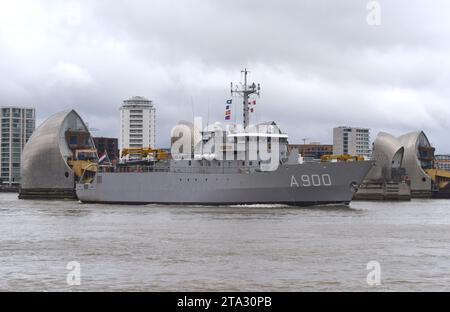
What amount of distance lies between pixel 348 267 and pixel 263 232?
9509mm

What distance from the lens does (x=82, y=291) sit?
1400 cm

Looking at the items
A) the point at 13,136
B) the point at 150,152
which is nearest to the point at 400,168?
the point at 150,152

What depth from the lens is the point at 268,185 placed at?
45.4 m

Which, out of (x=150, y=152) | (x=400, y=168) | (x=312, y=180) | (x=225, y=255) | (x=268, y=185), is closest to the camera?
(x=225, y=255)

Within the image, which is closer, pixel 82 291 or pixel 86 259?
pixel 82 291

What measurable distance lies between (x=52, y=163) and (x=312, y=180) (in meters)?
46.3

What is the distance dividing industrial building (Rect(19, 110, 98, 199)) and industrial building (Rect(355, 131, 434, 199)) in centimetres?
3560

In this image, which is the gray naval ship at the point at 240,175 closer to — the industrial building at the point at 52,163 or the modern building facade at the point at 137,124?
the industrial building at the point at 52,163

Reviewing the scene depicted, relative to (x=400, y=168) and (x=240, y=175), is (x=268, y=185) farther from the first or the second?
(x=400, y=168)

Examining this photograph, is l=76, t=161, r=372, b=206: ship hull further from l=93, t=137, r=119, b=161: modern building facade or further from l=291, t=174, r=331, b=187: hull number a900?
l=93, t=137, r=119, b=161: modern building facade

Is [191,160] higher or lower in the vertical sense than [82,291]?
higher

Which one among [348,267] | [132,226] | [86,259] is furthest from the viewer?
[132,226]

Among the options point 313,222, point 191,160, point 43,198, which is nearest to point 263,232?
point 313,222
